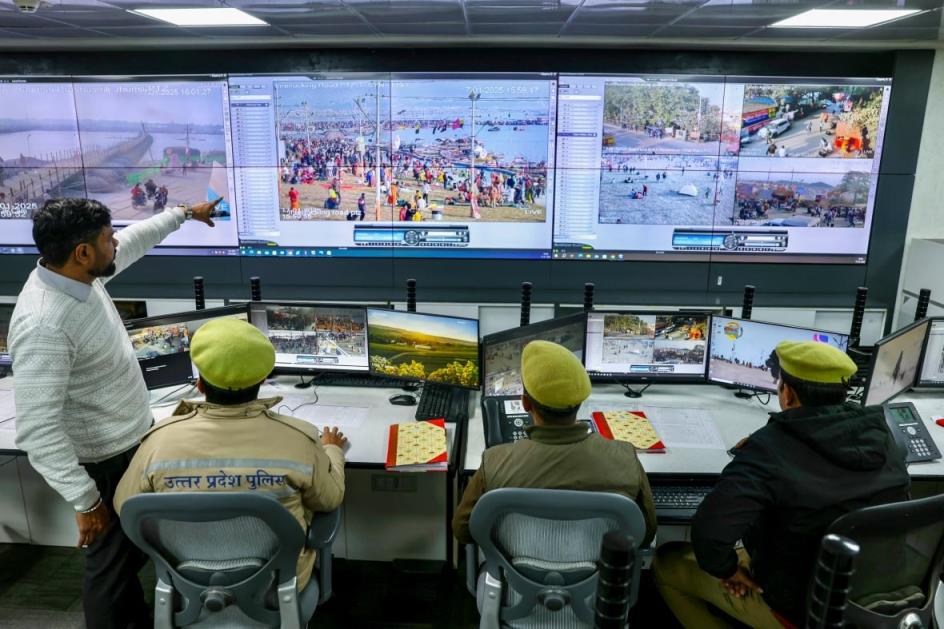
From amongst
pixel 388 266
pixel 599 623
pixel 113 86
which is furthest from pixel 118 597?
pixel 113 86

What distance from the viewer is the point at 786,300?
4324 millimetres

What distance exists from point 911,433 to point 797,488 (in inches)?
49.3

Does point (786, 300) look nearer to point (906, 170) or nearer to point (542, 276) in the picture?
point (906, 170)

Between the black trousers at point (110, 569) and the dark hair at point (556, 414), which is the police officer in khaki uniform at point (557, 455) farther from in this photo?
the black trousers at point (110, 569)

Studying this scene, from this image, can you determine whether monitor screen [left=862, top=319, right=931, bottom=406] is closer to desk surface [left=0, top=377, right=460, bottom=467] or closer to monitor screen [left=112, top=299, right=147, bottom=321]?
desk surface [left=0, top=377, right=460, bottom=467]

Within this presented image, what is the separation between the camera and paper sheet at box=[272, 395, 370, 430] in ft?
7.93

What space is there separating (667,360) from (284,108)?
3.07 metres

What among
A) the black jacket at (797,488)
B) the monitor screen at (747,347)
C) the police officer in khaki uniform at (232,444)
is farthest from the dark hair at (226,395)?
the monitor screen at (747,347)

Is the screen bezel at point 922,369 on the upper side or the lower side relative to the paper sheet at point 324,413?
upper

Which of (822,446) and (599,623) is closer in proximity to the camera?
(599,623)

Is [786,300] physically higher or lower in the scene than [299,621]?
higher

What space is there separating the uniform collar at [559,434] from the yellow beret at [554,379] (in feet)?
0.18

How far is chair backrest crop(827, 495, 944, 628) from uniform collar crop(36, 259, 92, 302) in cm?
203

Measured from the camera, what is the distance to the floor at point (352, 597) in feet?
7.45
